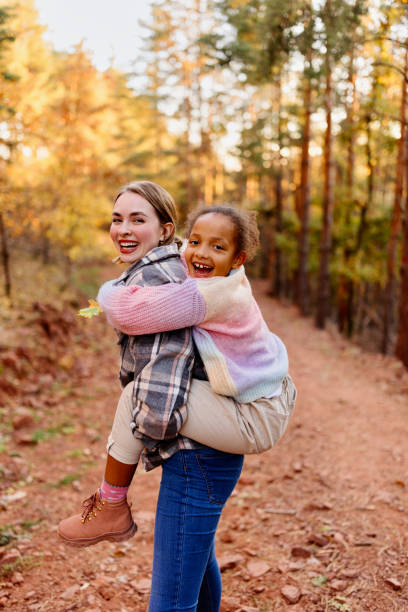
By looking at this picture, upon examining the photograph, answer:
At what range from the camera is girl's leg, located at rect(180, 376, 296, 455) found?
1915mm

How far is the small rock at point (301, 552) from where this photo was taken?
12.1ft

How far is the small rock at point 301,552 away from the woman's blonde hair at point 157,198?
2809 millimetres

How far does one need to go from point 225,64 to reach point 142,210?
16.7 m

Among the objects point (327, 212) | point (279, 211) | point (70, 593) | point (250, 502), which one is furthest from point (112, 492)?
point (279, 211)

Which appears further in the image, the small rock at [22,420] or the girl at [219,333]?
the small rock at [22,420]

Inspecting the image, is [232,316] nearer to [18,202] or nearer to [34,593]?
[34,593]

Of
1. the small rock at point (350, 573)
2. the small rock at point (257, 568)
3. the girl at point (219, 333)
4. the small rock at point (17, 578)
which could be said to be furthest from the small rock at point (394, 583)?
the small rock at point (17, 578)

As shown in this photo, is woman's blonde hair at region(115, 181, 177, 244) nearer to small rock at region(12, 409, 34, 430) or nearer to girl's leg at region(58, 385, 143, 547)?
girl's leg at region(58, 385, 143, 547)

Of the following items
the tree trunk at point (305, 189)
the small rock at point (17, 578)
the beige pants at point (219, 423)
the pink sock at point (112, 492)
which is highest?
the tree trunk at point (305, 189)

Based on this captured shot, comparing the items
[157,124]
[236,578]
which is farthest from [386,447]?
[157,124]

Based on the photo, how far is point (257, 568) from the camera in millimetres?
3629

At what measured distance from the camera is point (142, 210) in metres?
2.21

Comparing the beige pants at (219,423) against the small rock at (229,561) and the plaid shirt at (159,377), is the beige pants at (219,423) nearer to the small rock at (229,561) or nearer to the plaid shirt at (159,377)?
the plaid shirt at (159,377)

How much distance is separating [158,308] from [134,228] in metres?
0.52
